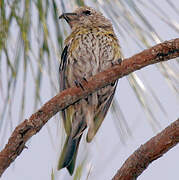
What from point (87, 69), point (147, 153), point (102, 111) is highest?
point (87, 69)

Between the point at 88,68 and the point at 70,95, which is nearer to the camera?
the point at 70,95

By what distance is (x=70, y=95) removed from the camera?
164cm

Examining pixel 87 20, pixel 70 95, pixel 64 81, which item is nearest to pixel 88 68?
pixel 64 81

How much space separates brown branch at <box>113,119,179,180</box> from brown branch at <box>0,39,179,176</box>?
1.02 ft

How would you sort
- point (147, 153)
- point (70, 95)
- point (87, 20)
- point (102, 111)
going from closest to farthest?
point (147, 153) → point (70, 95) → point (102, 111) → point (87, 20)

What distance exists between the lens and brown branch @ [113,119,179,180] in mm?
1332

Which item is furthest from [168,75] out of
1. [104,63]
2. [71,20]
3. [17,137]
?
[71,20]

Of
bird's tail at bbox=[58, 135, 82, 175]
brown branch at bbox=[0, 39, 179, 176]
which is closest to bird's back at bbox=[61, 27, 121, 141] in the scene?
bird's tail at bbox=[58, 135, 82, 175]

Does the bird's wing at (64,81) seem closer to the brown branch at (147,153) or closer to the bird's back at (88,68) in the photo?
the bird's back at (88,68)

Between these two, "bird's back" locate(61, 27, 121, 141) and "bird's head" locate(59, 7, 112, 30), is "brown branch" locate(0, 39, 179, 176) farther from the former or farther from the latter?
"bird's head" locate(59, 7, 112, 30)

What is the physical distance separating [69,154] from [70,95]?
68 cm

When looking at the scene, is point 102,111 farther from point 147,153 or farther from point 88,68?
point 147,153

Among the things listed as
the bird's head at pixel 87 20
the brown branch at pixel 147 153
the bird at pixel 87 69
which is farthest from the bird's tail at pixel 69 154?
the bird's head at pixel 87 20

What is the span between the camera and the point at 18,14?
5.78 ft
